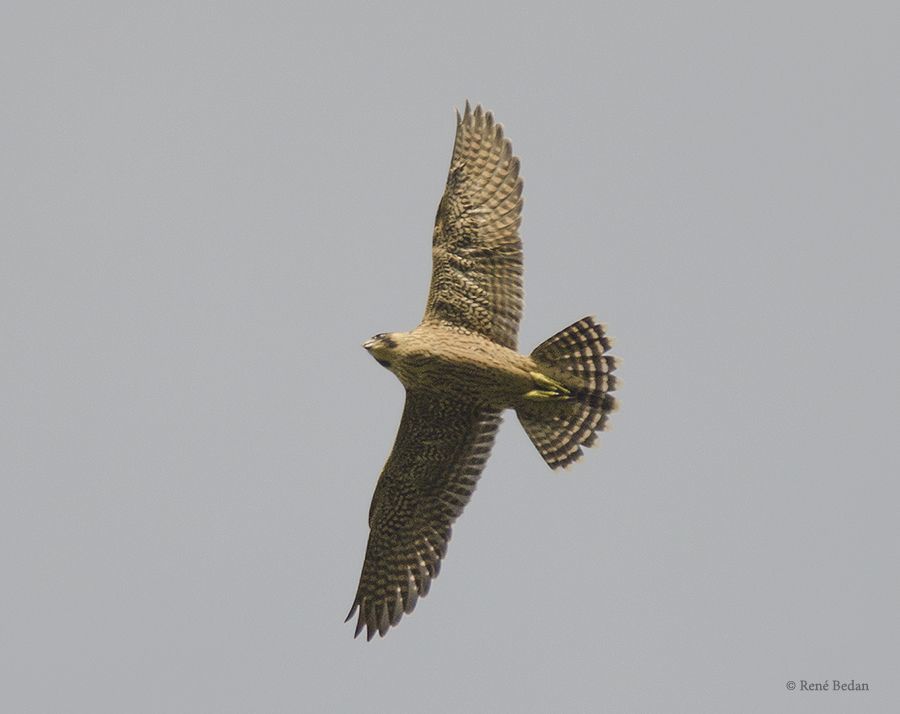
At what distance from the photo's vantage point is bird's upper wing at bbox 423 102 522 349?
55.2 ft

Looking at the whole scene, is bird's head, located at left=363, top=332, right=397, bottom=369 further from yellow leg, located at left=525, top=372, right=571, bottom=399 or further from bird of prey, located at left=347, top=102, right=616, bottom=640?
yellow leg, located at left=525, top=372, right=571, bottom=399

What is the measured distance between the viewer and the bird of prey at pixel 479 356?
16594 millimetres

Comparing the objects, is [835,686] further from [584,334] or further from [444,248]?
[444,248]

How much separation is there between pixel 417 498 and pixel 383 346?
7.06 ft

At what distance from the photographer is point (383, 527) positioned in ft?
59.4

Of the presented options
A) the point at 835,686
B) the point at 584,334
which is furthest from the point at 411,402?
the point at 835,686

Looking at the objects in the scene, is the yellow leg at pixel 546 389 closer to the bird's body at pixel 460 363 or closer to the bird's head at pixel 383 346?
the bird's body at pixel 460 363

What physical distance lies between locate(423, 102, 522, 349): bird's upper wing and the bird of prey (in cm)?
1

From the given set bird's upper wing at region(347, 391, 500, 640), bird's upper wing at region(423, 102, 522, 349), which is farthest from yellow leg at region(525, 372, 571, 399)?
bird's upper wing at region(347, 391, 500, 640)

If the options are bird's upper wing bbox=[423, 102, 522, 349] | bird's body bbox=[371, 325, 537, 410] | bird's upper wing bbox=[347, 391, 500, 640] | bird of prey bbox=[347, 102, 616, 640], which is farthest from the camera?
bird's upper wing bbox=[347, 391, 500, 640]

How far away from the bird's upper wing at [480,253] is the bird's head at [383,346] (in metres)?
0.59

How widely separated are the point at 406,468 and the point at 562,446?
5.90ft

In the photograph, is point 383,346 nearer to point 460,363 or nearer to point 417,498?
point 460,363

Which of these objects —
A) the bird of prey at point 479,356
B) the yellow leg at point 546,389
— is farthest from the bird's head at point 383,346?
the yellow leg at point 546,389
